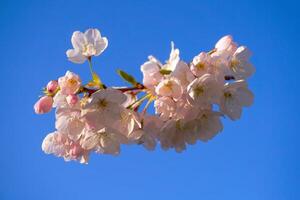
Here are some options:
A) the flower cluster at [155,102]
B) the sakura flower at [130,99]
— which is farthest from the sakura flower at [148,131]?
the sakura flower at [130,99]

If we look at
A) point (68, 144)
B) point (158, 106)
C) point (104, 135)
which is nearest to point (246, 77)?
point (158, 106)

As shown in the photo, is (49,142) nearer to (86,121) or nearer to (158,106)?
(86,121)

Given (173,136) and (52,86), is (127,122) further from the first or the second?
(52,86)

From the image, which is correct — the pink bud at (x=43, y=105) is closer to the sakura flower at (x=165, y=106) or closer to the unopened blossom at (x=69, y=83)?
the unopened blossom at (x=69, y=83)

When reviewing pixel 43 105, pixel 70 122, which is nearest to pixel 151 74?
pixel 70 122

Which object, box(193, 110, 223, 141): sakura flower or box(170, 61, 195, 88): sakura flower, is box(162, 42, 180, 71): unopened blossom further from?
box(193, 110, 223, 141): sakura flower
